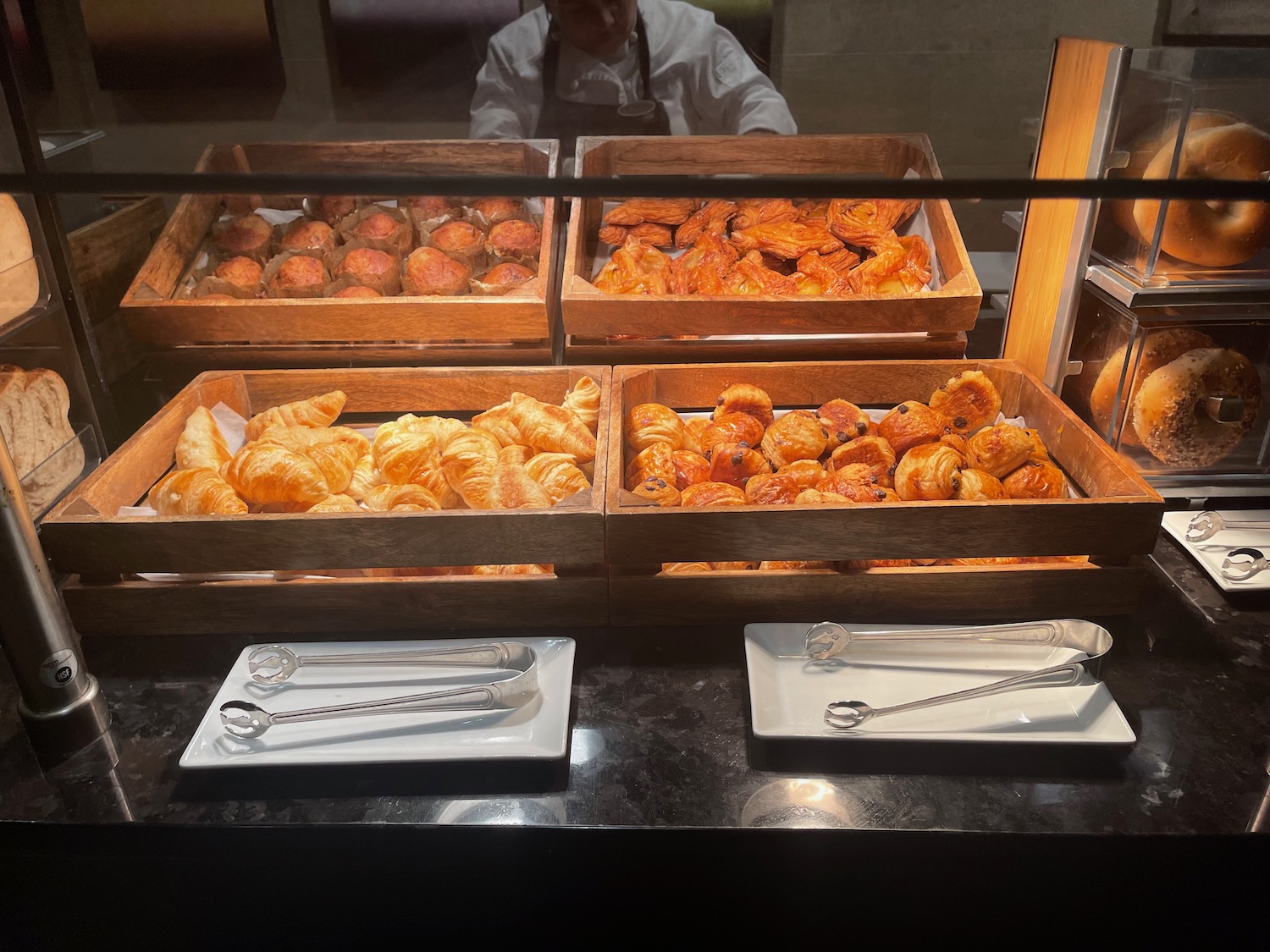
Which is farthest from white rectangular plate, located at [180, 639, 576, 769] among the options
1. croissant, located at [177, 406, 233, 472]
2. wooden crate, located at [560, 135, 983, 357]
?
wooden crate, located at [560, 135, 983, 357]

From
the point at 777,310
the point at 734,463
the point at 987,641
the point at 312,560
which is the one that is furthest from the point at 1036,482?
the point at 312,560

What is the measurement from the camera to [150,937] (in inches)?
54.2

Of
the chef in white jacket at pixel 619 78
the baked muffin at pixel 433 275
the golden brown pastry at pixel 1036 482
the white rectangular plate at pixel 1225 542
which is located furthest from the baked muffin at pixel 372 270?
the white rectangular plate at pixel 1225 542

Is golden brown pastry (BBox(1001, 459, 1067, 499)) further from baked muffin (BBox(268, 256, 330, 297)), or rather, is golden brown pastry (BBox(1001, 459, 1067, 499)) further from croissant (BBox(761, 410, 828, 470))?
baked muffin (BBox(268, 256, 330, 297))

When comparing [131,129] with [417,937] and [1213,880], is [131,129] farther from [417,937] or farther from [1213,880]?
[1213,880]

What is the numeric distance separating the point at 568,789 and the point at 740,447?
2.19 feet

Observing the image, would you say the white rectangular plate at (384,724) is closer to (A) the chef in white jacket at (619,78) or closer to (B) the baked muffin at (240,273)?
(B) the baked muffin at (240,273)

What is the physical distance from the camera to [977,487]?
151cm

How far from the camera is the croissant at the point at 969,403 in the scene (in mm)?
1767

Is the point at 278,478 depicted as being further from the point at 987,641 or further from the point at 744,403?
the point at 987,641

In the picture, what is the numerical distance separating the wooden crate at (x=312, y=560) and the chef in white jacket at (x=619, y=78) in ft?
3.08

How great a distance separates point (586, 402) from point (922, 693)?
2.70 feet

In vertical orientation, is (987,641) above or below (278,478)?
below

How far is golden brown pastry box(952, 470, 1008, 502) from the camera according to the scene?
1.50 meters
